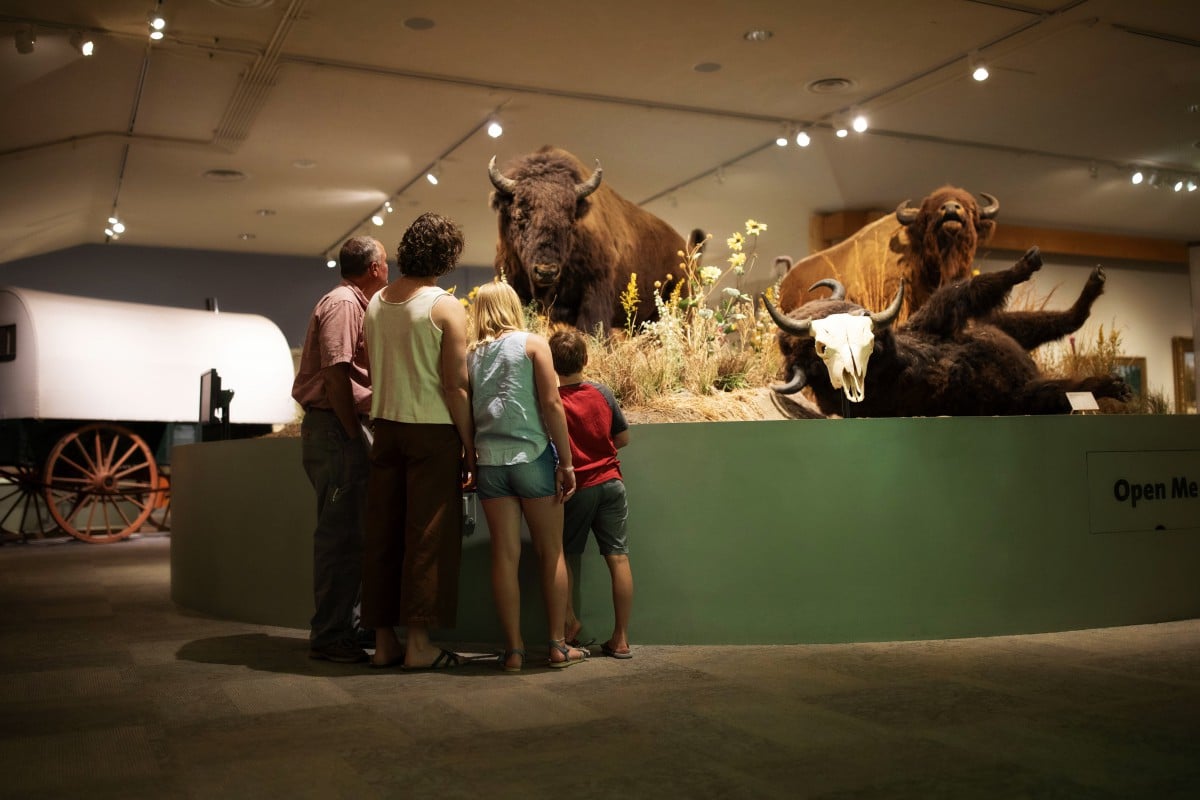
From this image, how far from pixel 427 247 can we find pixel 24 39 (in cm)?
572

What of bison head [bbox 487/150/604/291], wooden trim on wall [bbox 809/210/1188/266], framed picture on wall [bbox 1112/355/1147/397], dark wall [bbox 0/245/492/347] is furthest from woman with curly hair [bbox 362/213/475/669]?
dark wall [bbox 0/245/492/347]

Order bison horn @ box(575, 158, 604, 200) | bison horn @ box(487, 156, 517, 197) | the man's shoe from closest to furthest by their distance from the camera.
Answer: the man's shoe < bison horn @ box(487, 156, 517, 197) < bison horn @ box(575, 158, 604, 200)

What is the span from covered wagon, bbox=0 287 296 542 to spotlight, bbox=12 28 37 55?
320 centimetres

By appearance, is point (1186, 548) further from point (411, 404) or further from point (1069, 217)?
point (1069, 217)

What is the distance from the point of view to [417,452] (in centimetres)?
410

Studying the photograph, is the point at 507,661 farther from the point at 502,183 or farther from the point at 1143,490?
the point at 502,183

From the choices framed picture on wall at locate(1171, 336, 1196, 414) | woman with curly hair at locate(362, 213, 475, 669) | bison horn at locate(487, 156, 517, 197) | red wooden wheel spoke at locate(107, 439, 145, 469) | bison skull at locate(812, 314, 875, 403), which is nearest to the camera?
woman with curly hair at locate(362, 213, 475, 669)

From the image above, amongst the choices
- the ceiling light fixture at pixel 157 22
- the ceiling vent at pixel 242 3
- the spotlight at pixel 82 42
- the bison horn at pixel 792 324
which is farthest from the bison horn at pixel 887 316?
the spotlight at pixel 82 42

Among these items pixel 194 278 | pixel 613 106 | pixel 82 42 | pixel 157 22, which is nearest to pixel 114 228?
pixel 194 278

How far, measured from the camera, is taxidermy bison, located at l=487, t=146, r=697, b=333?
6922 mm

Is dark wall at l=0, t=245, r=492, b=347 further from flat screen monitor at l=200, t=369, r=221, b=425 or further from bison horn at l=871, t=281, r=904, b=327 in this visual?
bison horn at l=871, t=281, r=904, b=327

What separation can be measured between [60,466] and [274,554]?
732 centimetres

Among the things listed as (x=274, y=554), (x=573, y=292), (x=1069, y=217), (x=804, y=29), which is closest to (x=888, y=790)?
(x=274, y=554)

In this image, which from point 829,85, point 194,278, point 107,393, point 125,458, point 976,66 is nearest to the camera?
point 976,66
